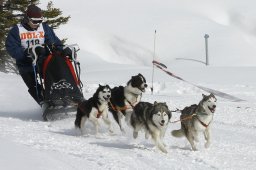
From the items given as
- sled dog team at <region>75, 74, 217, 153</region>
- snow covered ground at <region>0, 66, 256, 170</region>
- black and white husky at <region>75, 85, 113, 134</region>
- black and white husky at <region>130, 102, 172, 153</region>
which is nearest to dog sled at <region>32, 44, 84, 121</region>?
snow covered ground at <region>0, 66, 256, 170</region>

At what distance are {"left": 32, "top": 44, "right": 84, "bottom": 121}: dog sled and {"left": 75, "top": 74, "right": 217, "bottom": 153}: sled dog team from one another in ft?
1.66

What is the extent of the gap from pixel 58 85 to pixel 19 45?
1.01m

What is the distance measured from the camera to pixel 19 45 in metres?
8.59

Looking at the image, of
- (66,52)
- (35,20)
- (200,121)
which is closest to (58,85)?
(66,52)

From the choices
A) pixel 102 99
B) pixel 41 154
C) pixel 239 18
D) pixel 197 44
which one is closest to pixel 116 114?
pixel 102 99

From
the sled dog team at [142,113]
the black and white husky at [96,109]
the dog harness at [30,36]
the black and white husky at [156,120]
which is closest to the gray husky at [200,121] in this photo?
the sled dog team at [142,113]

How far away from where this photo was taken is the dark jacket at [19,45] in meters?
8.46

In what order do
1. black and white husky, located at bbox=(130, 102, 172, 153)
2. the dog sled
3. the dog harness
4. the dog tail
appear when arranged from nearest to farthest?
black and white husky, located at bbox=(130, 102, 172, 153) → the dog tail → the dog sled → the dog harness

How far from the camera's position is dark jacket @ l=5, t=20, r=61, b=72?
27.8 ft

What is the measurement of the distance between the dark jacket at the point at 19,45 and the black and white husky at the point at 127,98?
1.34 metres

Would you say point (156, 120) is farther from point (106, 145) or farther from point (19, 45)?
point (19, 45)

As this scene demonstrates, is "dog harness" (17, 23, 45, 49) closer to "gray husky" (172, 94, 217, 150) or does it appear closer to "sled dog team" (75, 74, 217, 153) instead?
"sled dog team" (75, 74, 217, 153)

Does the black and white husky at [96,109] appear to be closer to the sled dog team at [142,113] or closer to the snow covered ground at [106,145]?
the sled dog team at [142,113]

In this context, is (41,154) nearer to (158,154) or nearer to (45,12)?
(158,154)
